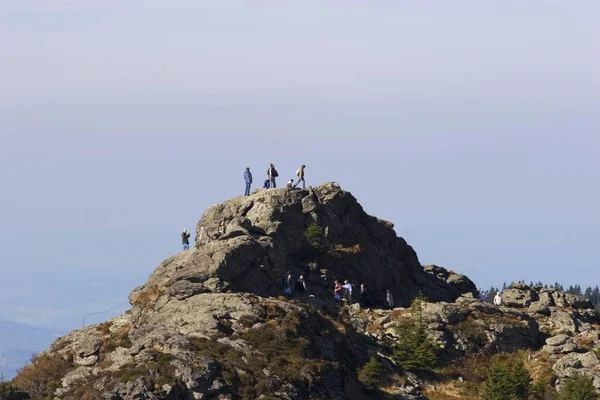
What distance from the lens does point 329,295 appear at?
79.6 m

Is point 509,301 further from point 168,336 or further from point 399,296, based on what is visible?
point 168,336

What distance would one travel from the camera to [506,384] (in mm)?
64000

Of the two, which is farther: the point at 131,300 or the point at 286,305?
the point at 131,300

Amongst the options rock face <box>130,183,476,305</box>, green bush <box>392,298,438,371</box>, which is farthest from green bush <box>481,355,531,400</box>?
rock face <box>130,183,476,305</box>

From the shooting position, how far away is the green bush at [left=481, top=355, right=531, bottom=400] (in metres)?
63.8

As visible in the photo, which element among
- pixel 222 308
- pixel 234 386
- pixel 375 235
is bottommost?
pixel 234 386

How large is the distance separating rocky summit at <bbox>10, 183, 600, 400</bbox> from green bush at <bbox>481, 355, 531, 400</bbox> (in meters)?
2.50

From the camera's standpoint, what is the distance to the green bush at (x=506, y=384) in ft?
209

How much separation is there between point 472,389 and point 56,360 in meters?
23.3

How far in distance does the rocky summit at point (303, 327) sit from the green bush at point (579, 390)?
90.4 inches

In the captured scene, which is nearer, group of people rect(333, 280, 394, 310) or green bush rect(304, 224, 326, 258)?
group of people rect(333, 280, 394, 310)

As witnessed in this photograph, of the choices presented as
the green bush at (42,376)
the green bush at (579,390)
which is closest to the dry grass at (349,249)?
the green bush at (579,390)

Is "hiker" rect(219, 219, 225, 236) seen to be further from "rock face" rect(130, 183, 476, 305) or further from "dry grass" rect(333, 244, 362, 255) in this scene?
"dry grass" rect(333, 244, 362, 255)

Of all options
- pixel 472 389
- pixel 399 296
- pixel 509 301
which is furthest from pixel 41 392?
pixel 509 301
